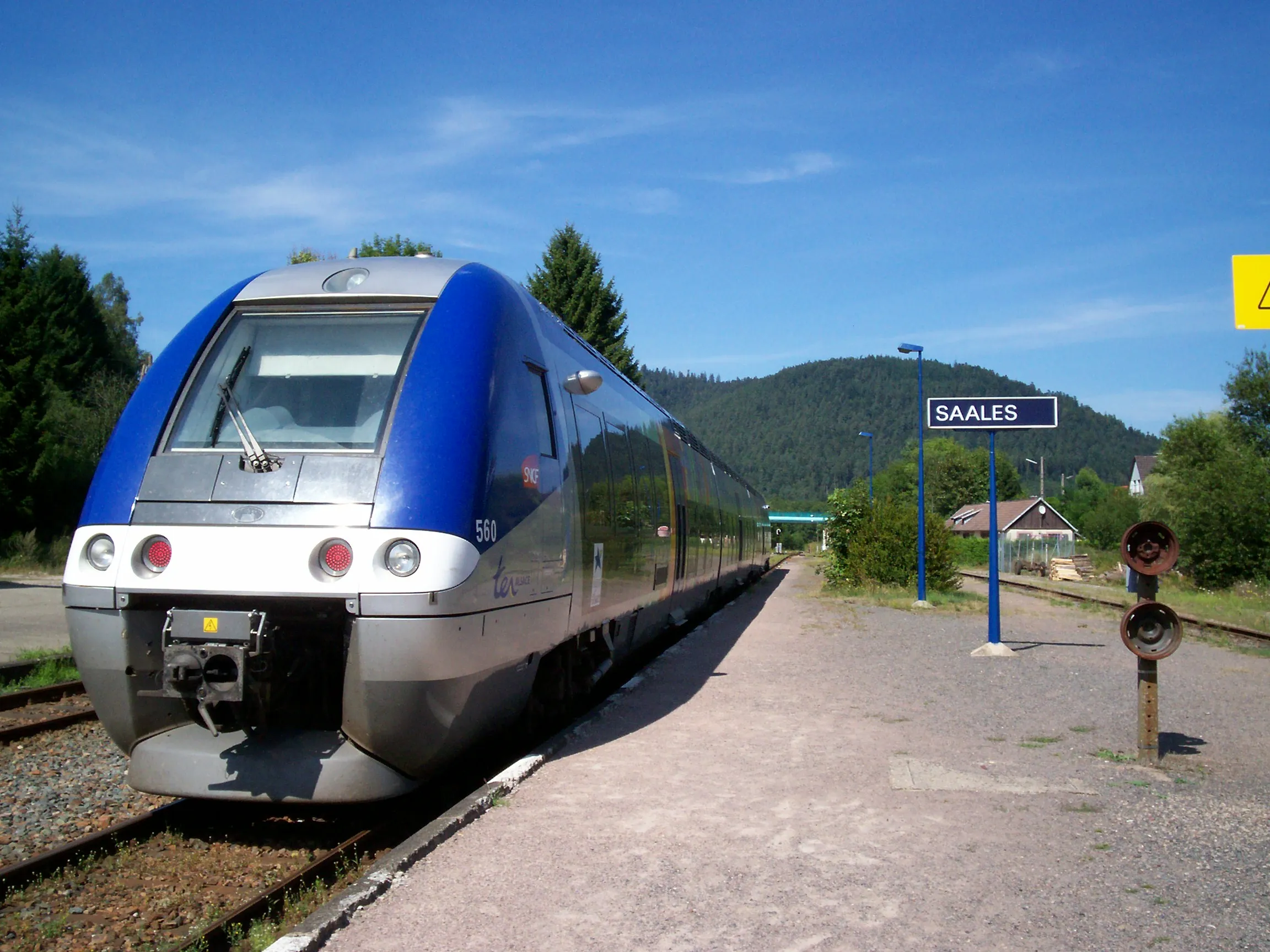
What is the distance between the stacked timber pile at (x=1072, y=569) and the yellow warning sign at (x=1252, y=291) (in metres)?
38.6

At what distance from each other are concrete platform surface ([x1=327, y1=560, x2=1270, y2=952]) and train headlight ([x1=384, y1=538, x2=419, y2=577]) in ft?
4.38

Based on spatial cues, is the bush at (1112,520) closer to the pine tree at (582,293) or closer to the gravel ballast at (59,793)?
the pine tree at (582,293)

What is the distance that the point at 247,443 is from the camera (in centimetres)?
527

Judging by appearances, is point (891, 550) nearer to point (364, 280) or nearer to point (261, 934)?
point (364, 280)

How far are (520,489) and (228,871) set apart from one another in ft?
7.85

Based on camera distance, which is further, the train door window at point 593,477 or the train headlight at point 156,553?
the train door window at point 593,477

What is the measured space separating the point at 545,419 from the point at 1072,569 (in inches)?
1760

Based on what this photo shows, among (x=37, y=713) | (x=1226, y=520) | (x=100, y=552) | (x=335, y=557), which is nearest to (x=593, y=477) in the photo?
(x=335, y=557)

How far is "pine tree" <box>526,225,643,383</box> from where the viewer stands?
148 feet

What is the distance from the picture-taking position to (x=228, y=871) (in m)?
4.83

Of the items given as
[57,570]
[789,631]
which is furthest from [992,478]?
[57,570]

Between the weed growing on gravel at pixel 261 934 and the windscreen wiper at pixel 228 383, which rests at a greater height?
the windscreen wiper at pixel 228 383

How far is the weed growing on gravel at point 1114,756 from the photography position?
6.99 m

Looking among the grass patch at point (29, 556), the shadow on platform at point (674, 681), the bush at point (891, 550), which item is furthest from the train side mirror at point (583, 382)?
the grass patch at point (29, 556)
